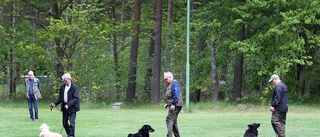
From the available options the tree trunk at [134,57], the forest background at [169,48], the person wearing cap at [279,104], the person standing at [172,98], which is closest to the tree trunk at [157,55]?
the forest background at [169,48]

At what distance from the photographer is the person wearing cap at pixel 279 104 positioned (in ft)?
43.4

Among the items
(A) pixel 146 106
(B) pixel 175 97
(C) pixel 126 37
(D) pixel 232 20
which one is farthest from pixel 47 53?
(B) pixel 175 97

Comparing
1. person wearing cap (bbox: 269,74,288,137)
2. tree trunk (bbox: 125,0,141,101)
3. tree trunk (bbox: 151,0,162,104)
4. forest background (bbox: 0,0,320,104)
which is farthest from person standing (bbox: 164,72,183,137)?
tree trunk (bbox: 125,0,141,101)

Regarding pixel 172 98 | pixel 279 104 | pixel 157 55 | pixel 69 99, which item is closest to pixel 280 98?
pixel 279 104

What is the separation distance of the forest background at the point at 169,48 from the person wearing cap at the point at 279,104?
Result: 1669cm

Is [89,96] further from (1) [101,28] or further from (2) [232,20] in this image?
(2) [232,20]

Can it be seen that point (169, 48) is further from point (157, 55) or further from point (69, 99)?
point (69, 99)

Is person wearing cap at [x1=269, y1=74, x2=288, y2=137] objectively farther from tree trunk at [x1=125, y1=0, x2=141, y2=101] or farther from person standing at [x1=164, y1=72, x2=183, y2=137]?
tree trunk at [x1=125, y1=0, x2=141, y2=101]

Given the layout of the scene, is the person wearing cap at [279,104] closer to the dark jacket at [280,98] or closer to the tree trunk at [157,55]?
the dark jacket at [280,98]

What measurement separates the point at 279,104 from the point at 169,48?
2652cm

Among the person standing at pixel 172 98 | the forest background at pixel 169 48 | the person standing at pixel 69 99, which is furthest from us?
the forest background at pixel 169 48

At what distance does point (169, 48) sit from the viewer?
39.6 meters

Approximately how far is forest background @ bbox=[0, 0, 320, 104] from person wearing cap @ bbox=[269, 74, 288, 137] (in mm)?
16685

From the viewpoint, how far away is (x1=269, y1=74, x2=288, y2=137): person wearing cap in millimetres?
13242
